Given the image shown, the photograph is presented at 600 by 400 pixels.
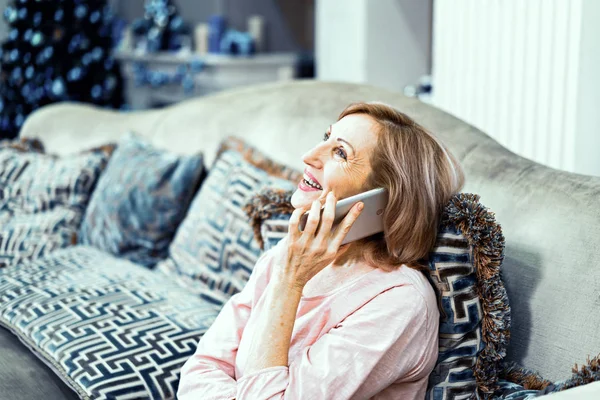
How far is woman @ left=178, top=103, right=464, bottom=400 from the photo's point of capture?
3.69 ft

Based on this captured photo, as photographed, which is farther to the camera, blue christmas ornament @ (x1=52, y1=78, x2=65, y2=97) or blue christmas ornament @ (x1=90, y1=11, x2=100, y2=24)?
blue christmas ornament @ (x1=90, y1=11, x2=100, y2=24)

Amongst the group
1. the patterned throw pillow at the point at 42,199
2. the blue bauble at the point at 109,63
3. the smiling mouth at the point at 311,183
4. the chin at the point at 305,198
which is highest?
the smiling mouth at the point at 311,183

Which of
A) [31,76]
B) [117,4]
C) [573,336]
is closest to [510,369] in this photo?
[573,336]

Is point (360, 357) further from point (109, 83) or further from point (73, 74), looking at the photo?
point (109, 83)

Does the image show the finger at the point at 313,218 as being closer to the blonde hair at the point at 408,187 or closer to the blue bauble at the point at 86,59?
the blonde hair at the point at 408,187

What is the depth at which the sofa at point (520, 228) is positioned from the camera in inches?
50.3

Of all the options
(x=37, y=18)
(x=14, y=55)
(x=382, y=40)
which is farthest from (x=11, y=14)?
(x=382, y=40)

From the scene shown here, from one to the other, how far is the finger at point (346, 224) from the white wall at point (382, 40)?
280 cm

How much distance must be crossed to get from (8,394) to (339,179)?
2.91 feet

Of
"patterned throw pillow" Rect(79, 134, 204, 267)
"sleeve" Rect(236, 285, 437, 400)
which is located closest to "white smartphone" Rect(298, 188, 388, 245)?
"sleeve" Rect(236, 285, 437, 400)

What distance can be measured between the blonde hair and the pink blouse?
0.13 ft

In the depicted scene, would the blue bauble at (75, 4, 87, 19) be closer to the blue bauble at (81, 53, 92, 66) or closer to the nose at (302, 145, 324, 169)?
the blue bauble at (81, 53, 92, 66)

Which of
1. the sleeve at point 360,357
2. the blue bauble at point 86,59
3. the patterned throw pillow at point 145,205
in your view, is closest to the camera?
the sleeve at point 360,357

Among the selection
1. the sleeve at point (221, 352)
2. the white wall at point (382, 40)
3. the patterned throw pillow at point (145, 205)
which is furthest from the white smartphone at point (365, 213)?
the white wall at point (382, 40)
